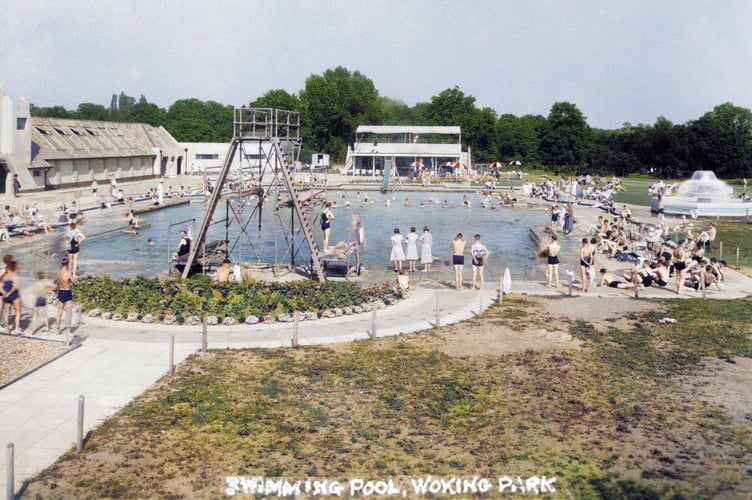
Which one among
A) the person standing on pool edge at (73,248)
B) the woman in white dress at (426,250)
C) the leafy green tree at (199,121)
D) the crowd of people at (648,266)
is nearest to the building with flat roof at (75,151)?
the person standing on pool edge at (73,248)

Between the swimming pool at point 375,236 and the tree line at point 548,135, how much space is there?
5206 centimetres

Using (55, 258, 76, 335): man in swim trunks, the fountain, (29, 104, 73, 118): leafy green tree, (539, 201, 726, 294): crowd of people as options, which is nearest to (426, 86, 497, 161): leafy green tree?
the fountain

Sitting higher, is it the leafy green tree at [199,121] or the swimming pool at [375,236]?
the leafy green tree at [199,121]

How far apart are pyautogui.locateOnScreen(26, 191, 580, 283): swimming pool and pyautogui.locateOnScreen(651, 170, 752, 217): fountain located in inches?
358

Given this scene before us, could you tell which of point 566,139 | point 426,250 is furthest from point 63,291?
point 566,139

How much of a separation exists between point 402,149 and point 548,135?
94.6 ft

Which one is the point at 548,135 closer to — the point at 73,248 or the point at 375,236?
the point at 375,236

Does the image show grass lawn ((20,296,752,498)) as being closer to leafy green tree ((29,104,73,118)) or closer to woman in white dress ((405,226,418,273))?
woman in white dress ((405,226,418,273))

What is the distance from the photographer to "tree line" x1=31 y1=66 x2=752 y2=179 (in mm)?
104188

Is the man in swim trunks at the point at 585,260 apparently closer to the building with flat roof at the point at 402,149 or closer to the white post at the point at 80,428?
the white post at the point at 80,428

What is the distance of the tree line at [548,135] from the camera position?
104188 mm

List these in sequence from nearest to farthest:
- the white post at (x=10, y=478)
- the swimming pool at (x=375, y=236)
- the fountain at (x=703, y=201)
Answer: the white post at (x=10, y=478), the swimming pool at (x=375, y=236), the fountain at (x=703, y=201)

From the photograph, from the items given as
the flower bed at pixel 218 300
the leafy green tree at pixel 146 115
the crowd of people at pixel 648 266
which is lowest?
the flower bed at pixel 218 300

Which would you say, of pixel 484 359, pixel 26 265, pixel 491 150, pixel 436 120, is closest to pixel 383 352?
pixel 484 359
